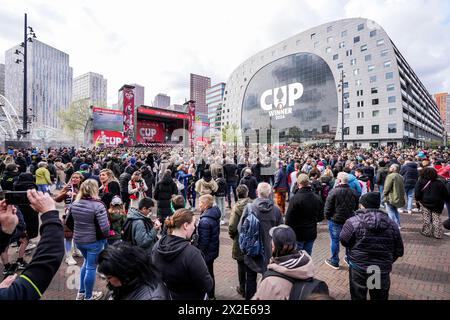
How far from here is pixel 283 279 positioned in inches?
69.4

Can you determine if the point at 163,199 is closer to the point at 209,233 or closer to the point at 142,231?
the point at 142,231

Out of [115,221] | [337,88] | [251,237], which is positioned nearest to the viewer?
[251,237]

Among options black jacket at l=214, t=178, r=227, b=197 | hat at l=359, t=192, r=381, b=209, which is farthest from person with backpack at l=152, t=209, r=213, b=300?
black jacket at l=214, t=178, r=227, b=197

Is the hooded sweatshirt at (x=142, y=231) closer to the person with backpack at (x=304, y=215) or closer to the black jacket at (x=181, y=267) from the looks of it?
the black jacket at (x=181, y=267)

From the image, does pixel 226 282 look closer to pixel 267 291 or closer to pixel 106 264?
pixel 267 291

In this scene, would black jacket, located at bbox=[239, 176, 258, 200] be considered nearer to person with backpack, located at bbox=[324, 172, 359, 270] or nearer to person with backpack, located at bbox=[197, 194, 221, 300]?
person with backpack, located at bbox=[324, 172, 359, 270]

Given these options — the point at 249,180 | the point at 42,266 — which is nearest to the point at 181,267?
the point at 42,266

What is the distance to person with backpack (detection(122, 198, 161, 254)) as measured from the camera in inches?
122

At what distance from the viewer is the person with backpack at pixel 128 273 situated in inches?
61.2

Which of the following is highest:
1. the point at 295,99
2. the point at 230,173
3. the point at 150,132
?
the point at 295,99

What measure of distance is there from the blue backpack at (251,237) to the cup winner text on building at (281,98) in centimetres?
5899

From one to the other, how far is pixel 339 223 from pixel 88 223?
4.46m

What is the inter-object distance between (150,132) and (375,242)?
158ft

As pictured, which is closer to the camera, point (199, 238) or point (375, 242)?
point (375, 242)
